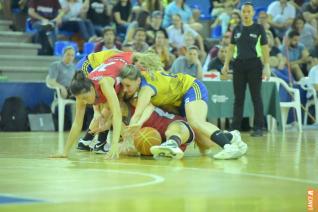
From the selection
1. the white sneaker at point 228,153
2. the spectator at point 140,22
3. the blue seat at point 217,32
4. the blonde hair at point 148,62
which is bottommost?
the white sneaker at point 228,153

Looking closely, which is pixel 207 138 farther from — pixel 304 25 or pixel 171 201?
pixel 304 25

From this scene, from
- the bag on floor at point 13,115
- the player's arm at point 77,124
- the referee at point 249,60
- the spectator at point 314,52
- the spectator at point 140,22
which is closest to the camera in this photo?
the player's arm at point 77,124

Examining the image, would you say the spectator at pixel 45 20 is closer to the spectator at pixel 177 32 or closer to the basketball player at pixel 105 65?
the spectator at pixel 177 32

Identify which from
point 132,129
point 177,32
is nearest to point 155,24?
point 177,32

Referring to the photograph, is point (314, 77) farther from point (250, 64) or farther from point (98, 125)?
point (98, 125)

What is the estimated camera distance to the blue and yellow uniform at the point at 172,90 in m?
8.76

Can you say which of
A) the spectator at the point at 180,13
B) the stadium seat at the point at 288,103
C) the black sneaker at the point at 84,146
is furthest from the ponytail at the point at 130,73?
the spectator at the point at 180,13

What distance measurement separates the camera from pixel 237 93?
13.5m

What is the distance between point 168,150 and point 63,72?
7918 mm

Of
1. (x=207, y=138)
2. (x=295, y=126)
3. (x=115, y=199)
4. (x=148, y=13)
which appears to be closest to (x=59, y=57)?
(x=148, y=13)

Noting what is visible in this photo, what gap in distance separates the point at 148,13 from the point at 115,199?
44.1ft

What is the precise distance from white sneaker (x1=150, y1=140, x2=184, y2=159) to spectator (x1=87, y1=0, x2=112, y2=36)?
10138 mm

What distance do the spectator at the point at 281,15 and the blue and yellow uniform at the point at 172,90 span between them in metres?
10.8

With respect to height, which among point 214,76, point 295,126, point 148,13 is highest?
point 148,13
